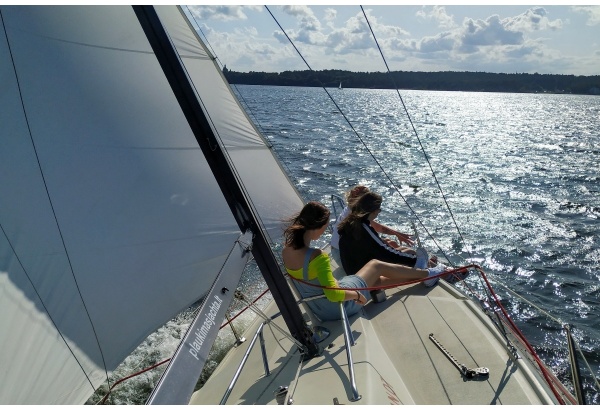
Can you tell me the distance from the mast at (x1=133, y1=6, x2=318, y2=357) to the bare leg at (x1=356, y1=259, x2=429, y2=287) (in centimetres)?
133

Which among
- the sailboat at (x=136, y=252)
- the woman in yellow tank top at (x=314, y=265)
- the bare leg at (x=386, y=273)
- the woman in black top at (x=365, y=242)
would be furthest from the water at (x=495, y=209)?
the sailboat at (x=136, y=252)

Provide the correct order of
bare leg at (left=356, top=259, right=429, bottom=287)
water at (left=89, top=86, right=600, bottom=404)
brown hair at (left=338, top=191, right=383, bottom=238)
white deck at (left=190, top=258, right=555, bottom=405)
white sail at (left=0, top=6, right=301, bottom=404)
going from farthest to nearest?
water at (left=89, top=86, right=600, bottom=404)
brown hair at (left=338, top=191, right=383, bottom=238)
bare leg at (left=356, top=259, right=429, bottom=287)
white deck at (left=190, top=258, right=555, bottom=405)
white sail at (left=0, top=6, right=301, bottom=404)

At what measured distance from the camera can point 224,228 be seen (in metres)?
3.72

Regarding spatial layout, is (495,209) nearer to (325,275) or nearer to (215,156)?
(325,275)

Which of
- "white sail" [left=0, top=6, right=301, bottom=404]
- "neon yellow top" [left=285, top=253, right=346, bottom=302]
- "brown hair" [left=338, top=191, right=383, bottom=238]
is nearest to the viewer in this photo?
"white sail" [left=0, top=6, right=301, bottom=404]

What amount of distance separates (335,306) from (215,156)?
1.70 metres

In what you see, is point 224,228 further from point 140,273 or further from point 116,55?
point 116,55

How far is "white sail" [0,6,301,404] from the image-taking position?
265 centimetres

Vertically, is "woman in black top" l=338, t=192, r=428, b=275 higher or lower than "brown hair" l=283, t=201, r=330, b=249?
lower

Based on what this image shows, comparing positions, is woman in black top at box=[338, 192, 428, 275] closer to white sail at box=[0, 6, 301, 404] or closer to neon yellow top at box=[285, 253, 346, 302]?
neon yellow top at box=[285, 253, 346, 302]

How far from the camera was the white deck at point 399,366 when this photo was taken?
3.18m

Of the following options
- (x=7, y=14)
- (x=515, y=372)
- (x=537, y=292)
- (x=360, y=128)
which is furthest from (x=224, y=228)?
(x=360, y=128)

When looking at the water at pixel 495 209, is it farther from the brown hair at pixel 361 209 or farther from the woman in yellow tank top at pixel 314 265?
the woman in yellow tank top at pixel 314 265

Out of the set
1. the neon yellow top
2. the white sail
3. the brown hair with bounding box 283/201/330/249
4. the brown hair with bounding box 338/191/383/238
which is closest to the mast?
the neon yellow top
